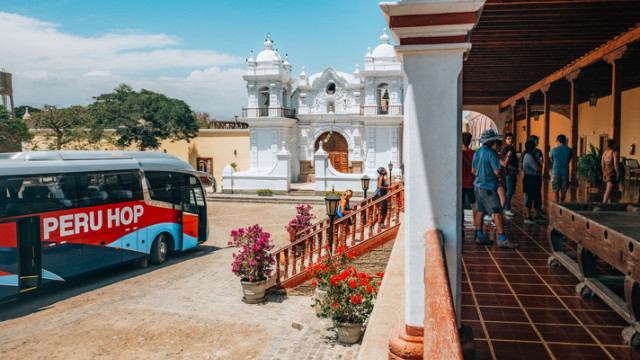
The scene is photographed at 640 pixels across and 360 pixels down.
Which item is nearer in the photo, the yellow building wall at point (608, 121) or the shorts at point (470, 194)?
the shorts at point (470, 194)

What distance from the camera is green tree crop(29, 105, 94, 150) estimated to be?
30.5 m

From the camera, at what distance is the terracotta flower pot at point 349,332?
7.42 metres

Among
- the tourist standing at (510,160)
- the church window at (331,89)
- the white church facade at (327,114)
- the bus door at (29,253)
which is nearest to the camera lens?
the tourist standing at (510,160)

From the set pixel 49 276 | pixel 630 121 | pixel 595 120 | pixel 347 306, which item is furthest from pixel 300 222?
pixel 595 120

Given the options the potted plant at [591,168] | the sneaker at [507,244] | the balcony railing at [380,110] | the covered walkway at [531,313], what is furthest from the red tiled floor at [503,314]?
the balcony railing at [380,110]

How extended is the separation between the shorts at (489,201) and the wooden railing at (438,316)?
12.2ft

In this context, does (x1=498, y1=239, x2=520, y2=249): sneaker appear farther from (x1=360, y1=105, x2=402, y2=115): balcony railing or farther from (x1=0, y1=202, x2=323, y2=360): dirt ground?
(x1=360, y1=105, x2=402, y2=115): balcony railing

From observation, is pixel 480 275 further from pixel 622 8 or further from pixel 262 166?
pixel 262 166

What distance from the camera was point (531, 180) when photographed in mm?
7562

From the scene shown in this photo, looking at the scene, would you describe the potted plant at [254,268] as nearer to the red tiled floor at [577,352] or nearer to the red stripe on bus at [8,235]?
the red stripe on bus at [8,235]

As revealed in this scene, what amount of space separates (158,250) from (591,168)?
12.9 metres

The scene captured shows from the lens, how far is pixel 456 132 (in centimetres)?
245

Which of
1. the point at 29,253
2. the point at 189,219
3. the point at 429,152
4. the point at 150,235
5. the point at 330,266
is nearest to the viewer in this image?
the point at 429,152

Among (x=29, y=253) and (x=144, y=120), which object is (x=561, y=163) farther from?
(x=144, y=120)
